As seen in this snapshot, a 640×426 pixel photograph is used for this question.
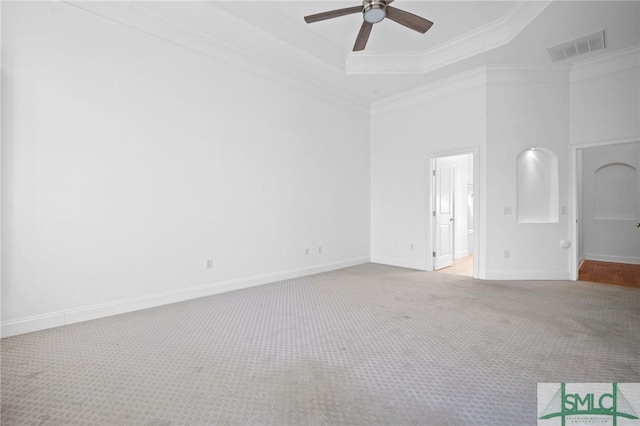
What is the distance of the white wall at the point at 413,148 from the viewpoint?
17.4 ft

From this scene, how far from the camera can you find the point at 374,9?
2949mm

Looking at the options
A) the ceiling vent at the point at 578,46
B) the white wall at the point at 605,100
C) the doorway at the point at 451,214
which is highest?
the ceiling vent at the point at 578,46

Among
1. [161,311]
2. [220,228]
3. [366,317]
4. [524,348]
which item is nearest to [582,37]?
[524,348]

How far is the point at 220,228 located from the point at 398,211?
11.7ft

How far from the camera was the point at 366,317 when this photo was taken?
3.35 m

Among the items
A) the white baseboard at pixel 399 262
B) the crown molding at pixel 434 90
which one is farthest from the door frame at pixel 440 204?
the crown molding at pixel 434 90

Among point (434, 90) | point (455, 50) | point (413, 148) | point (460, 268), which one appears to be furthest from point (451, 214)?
point (455, 50)

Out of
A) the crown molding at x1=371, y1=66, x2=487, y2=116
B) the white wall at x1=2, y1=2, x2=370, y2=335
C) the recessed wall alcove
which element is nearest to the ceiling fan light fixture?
the white wall at x1=2, y1=2, x2=370, y2=335

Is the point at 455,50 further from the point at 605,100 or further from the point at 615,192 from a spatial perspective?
the point at 615,192

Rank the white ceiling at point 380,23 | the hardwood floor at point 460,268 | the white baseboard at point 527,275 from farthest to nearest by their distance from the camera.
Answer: the hardwood floor at point 460,268, the white baseboard at point 527,275, the white ceiling at point 380,23

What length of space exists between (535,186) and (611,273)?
2173mm

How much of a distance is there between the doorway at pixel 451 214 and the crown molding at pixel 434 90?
3.74 feet

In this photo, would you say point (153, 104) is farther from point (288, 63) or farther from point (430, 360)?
point (430, 360)

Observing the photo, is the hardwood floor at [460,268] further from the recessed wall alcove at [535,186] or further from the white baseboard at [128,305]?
the white baseboard at [128,305]
